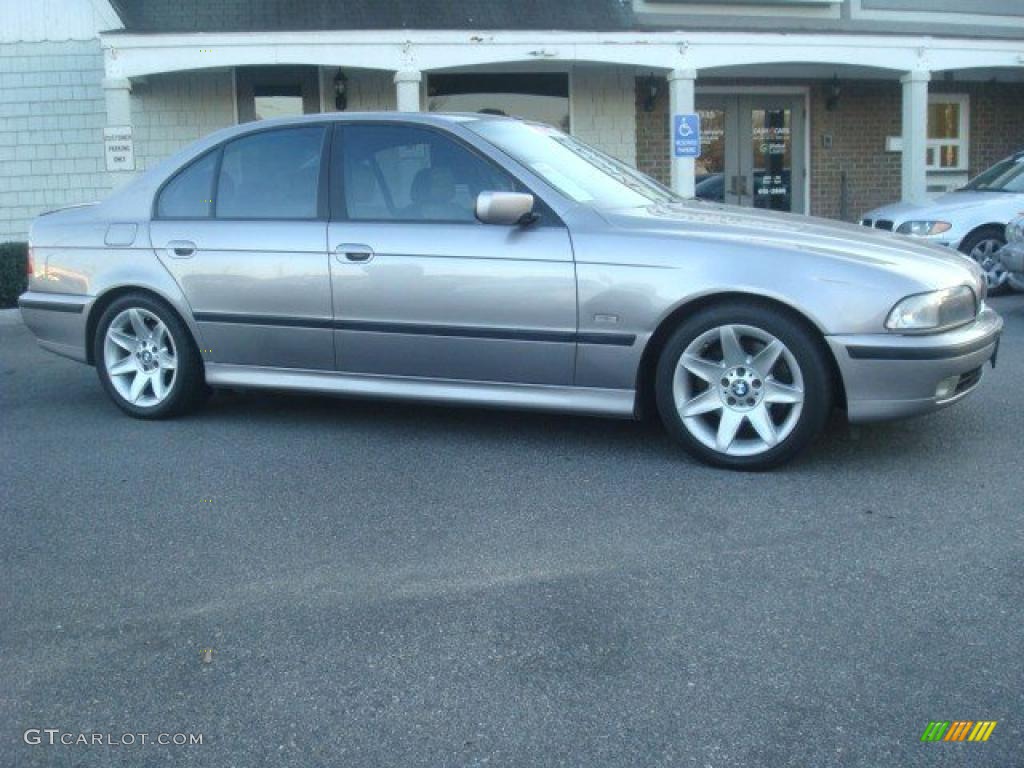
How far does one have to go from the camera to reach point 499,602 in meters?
3.84

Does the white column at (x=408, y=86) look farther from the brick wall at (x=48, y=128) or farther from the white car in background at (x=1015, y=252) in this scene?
the white car in background at (x=1015, y=252)

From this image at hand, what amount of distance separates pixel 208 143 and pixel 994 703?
190 inches

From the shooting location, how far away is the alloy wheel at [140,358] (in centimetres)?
644

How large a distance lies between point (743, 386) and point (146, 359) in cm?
325

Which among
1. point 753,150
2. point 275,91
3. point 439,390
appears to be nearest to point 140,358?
point 439,390

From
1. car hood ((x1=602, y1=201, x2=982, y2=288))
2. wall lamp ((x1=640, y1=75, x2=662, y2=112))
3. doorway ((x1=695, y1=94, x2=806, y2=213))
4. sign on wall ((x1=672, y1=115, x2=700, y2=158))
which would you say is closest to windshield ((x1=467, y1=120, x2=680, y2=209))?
car hood ((x1=602, y1=201, x2=982, y2=288))

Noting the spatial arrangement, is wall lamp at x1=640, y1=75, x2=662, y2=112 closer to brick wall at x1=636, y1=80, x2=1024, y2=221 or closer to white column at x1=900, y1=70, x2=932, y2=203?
brick wall at x1=636, y1=80, x2=1024, y2=221

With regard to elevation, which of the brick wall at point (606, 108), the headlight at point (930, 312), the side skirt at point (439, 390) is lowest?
the side skirt at point (439, 390)

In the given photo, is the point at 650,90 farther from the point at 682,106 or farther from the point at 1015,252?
the point at 1015,252

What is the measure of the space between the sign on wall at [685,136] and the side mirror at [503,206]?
8.24 meters

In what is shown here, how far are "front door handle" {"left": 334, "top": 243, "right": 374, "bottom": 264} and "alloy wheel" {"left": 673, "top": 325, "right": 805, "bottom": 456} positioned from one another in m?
1.59

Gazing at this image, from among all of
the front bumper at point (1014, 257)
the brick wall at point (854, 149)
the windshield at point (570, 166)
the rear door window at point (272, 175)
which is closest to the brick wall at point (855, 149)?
the brick wall at point (854, 149)

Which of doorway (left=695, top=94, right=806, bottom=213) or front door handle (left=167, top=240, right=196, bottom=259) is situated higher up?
doorway (left=695, top=94, right=806, bottom=213)

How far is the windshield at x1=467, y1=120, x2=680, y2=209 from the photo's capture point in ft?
18.6
